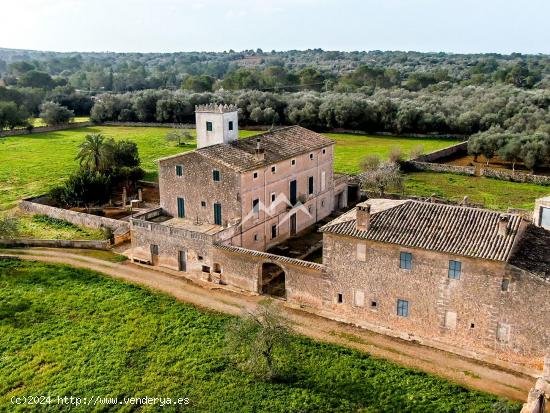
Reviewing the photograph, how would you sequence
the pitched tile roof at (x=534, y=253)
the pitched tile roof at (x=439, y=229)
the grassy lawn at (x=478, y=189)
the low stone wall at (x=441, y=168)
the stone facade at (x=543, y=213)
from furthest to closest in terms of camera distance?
the low stone wall at (x=441, y=168), the grassy lawn at (x=478, y=189), the stone facade at (x=543, y=213), the pitched tile roof at (x=439, y=229), the pitched tile roof at (x=534, y=253)

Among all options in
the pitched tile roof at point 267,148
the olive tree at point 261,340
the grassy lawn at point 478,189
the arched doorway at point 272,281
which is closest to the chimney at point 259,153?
the pitched tile roof at point 267,148

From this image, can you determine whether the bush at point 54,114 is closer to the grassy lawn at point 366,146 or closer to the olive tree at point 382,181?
the grassy lawn at point 366,146

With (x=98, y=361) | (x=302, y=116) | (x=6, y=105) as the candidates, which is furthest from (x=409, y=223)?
(x=6, y=105)

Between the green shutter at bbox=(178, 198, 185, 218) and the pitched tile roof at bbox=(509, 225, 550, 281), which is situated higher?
the pitched tile roof at bbox=(509, 225, 550, 281)

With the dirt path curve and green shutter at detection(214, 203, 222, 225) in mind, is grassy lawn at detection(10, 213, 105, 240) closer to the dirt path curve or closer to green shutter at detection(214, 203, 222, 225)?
the dirt path curve

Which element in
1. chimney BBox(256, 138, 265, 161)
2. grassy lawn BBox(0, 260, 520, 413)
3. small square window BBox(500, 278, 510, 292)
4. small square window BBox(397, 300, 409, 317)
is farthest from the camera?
chimney BBox(256, 138, 265, 161)

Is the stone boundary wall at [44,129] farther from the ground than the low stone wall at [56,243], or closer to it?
farther from the ground

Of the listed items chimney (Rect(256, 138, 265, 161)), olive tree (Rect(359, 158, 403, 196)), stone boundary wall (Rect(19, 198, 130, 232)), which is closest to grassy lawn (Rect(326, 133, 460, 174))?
olive tree (Rect(359, 158, 403, 196))
